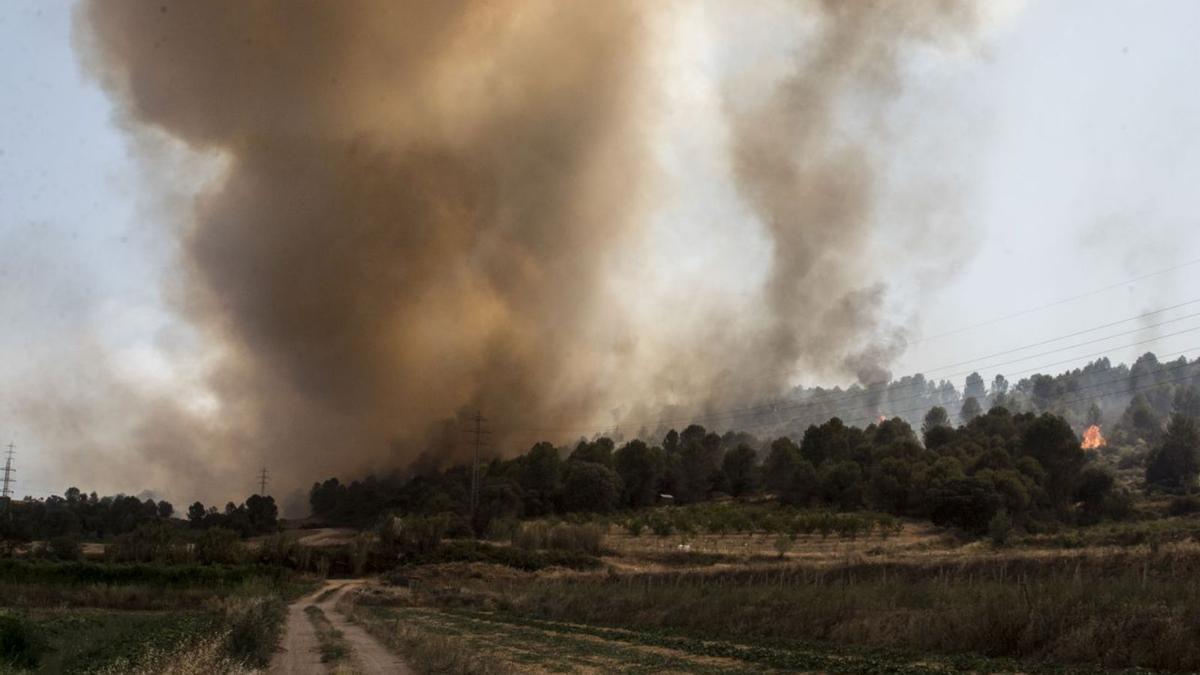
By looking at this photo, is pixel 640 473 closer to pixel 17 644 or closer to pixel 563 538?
pixel 563 538

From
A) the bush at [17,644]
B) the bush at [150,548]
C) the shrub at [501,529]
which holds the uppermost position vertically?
the bush at [150,548]

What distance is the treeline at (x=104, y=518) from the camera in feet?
355

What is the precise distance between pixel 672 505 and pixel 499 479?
68.6 feet

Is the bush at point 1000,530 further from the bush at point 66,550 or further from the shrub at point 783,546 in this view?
the bush at point 66,550

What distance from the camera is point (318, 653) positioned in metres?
30.2

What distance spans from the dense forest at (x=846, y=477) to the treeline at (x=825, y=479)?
16 cm

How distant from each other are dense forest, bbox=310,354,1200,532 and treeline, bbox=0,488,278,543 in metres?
12.3

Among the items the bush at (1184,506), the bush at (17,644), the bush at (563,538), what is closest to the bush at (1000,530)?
the bush at (1184,506)

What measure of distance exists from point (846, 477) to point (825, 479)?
2303 mm

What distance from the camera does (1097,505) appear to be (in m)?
89.7

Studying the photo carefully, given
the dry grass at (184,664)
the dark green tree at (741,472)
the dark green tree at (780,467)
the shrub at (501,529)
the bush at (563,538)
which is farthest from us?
the dark green tree at (741,472)

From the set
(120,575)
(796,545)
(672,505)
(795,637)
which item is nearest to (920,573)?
(795,637)

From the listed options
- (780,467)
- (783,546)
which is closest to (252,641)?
(783,546)

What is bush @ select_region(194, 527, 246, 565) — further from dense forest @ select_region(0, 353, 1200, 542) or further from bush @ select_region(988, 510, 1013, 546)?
bush @ select_region(988, 510, 1013, 546)
